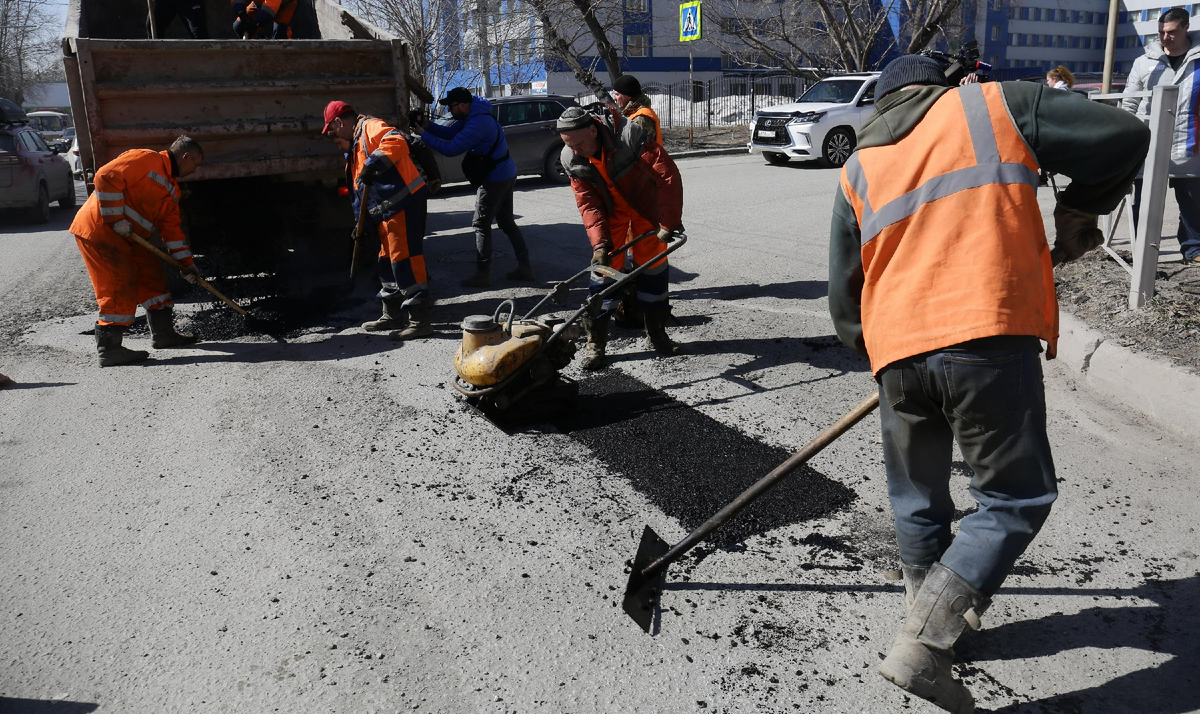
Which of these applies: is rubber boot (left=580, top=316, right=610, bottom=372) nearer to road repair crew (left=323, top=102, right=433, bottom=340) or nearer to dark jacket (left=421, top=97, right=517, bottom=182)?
road repair crew (left=323, top=102, right=433, bottom=340)

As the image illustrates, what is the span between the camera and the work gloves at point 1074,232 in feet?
7.72

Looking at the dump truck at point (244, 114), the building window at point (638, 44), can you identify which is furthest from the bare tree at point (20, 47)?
the dump truck at point (244, 114)

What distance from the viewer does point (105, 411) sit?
15.5 feet

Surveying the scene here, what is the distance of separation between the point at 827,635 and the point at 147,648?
2.13 m

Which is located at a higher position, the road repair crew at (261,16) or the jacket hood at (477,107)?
the road repair crew at (261,16)

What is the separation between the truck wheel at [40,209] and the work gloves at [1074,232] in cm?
1440

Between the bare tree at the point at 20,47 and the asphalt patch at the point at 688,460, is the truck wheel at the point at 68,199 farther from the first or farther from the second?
the bare tree at the point at 20,47

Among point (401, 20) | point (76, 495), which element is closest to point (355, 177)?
point (76, 495)

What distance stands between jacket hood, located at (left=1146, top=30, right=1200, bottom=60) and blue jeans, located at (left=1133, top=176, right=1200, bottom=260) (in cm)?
83

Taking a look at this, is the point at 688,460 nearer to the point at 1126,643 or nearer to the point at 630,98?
the point at 1126,643

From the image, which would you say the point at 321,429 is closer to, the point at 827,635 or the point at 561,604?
the point at 561,604

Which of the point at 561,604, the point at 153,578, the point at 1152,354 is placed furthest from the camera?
the point at 1152,354

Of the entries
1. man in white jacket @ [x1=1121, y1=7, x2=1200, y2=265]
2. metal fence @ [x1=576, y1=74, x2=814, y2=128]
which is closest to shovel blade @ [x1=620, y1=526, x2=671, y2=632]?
man in white jacket @ [x1=1121, y1=7, x2=1200, y2=265]

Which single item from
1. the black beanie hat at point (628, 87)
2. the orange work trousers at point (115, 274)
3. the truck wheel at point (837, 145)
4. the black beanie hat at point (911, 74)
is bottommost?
the orange work trousers at point (115, 274)
